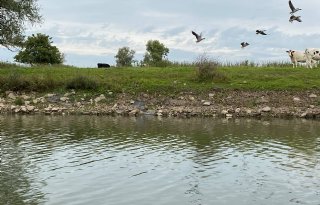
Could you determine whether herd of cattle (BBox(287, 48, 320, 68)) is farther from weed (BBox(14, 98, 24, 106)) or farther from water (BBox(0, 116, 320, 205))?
weed (BBox(14, 98, 24, 106))

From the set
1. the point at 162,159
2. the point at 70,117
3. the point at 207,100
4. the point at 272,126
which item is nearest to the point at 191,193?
the point at 162,159

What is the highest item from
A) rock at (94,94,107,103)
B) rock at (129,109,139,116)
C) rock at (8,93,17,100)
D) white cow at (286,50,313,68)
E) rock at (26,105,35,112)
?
white cow at (286,50,313,68)

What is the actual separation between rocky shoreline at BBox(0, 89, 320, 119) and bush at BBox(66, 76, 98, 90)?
3.17ft

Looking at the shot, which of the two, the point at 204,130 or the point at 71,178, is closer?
the point at 71,178

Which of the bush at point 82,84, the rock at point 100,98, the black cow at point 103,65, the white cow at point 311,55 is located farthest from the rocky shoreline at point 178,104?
the black cow at point 103,65

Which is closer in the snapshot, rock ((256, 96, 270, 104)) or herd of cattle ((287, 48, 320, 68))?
rock ((256, 96, 270, 104))

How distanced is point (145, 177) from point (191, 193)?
2092 millimetres

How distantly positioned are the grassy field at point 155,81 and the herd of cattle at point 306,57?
410 cm

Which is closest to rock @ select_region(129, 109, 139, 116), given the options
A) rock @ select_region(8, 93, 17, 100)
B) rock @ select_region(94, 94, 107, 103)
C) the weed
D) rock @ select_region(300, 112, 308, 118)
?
rock @ select_region(94, 94, 107, 103)

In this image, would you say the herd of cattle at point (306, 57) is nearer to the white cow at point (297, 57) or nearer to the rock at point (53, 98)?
the white cow at point (297, 57)

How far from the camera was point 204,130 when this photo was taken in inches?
1001

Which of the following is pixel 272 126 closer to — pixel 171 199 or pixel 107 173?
pixel 107 173

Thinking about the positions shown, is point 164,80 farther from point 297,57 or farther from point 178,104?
point 297,57

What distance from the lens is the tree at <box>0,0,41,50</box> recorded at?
48562 millimetres
